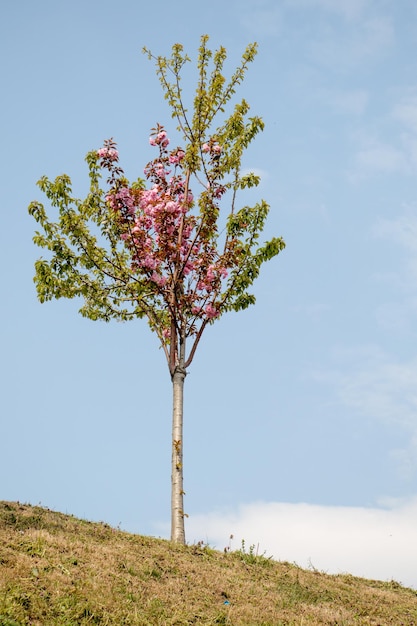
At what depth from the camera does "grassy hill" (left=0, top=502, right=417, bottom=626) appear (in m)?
10.9

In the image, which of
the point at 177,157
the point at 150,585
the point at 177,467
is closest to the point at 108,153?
the point at 177,157

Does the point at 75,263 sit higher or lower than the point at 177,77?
lower

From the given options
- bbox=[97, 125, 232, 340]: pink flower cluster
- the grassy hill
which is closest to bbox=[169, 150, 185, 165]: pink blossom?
bbox=[97, 125, 232, 340]: pink flower cluster

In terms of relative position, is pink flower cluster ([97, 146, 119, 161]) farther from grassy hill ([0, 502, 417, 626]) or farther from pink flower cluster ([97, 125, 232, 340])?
grassy hill ([0, 502, 417, 626])

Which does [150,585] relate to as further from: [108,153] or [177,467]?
[108,153]

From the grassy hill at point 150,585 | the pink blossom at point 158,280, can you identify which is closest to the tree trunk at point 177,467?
the grassy hill at point 150,585

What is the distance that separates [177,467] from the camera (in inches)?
684

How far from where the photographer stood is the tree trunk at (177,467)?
17031 millimetres

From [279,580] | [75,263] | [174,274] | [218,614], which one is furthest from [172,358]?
[218,614]

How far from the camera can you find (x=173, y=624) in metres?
11.2

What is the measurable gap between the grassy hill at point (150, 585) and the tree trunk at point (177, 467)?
0.86m

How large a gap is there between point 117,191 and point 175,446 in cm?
687

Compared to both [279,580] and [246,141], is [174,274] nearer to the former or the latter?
[246,141]

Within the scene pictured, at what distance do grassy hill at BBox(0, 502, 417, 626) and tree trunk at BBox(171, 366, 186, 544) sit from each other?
0.86m
